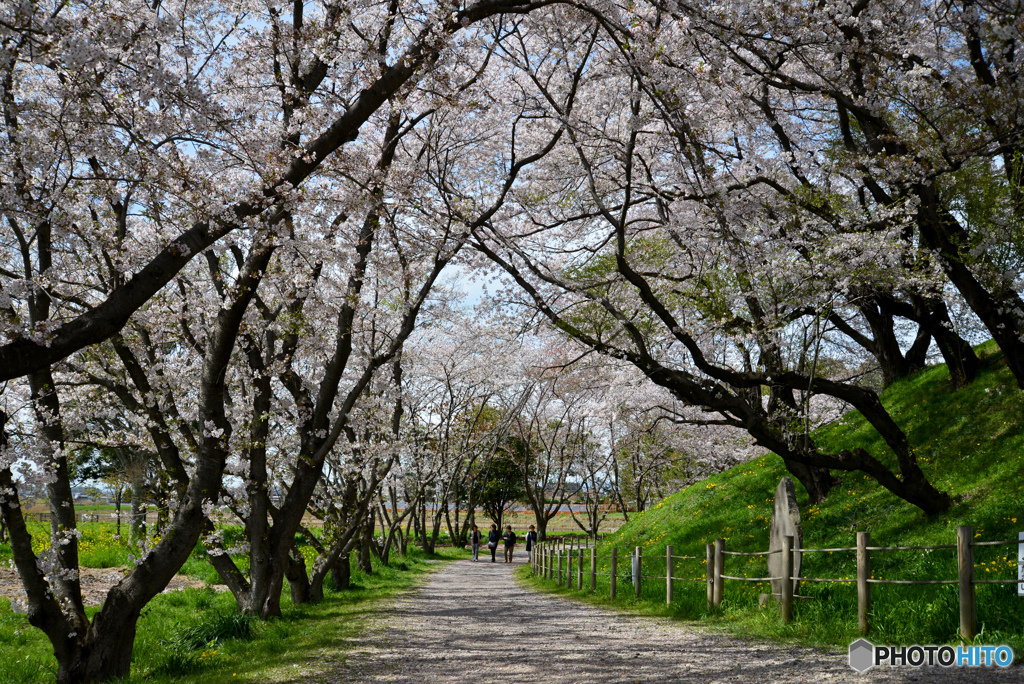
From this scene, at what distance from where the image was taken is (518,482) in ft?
147

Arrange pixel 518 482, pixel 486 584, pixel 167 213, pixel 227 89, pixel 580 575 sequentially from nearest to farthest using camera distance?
pixel 167 213 < pixel 227 89 < pixel 580 575 < pixel 486 584 < pixel 518 482

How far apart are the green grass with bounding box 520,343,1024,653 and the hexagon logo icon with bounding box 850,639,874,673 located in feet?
0.67

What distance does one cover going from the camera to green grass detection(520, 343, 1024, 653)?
6.88m

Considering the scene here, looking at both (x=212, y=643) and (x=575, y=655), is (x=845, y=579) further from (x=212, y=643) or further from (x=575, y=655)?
(x=212, y=643)

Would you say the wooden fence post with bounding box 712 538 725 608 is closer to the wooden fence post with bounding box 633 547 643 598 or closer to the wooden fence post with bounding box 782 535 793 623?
the wooden fence post with bounding box 782 535 793 623

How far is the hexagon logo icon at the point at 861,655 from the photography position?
596 centimetres

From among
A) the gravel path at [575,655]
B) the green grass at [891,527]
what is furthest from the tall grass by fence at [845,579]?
the gravel path at [575,655]

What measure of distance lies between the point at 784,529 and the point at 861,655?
9.38 ft

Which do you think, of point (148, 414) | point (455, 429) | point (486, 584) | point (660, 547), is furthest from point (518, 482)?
point (148, 414)

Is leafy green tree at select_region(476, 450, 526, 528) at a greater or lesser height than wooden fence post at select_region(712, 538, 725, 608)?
lesser

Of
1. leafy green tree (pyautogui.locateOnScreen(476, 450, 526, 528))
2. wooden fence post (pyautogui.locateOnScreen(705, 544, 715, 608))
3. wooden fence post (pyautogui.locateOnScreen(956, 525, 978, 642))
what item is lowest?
leafy green tree (pyautogui.locateOnScreen(476, 450, 526, 528))

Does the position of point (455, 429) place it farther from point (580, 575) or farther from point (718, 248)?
point (718, 248)

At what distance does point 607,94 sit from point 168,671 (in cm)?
1016

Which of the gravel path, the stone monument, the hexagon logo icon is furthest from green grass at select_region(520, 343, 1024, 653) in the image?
the gravel path
